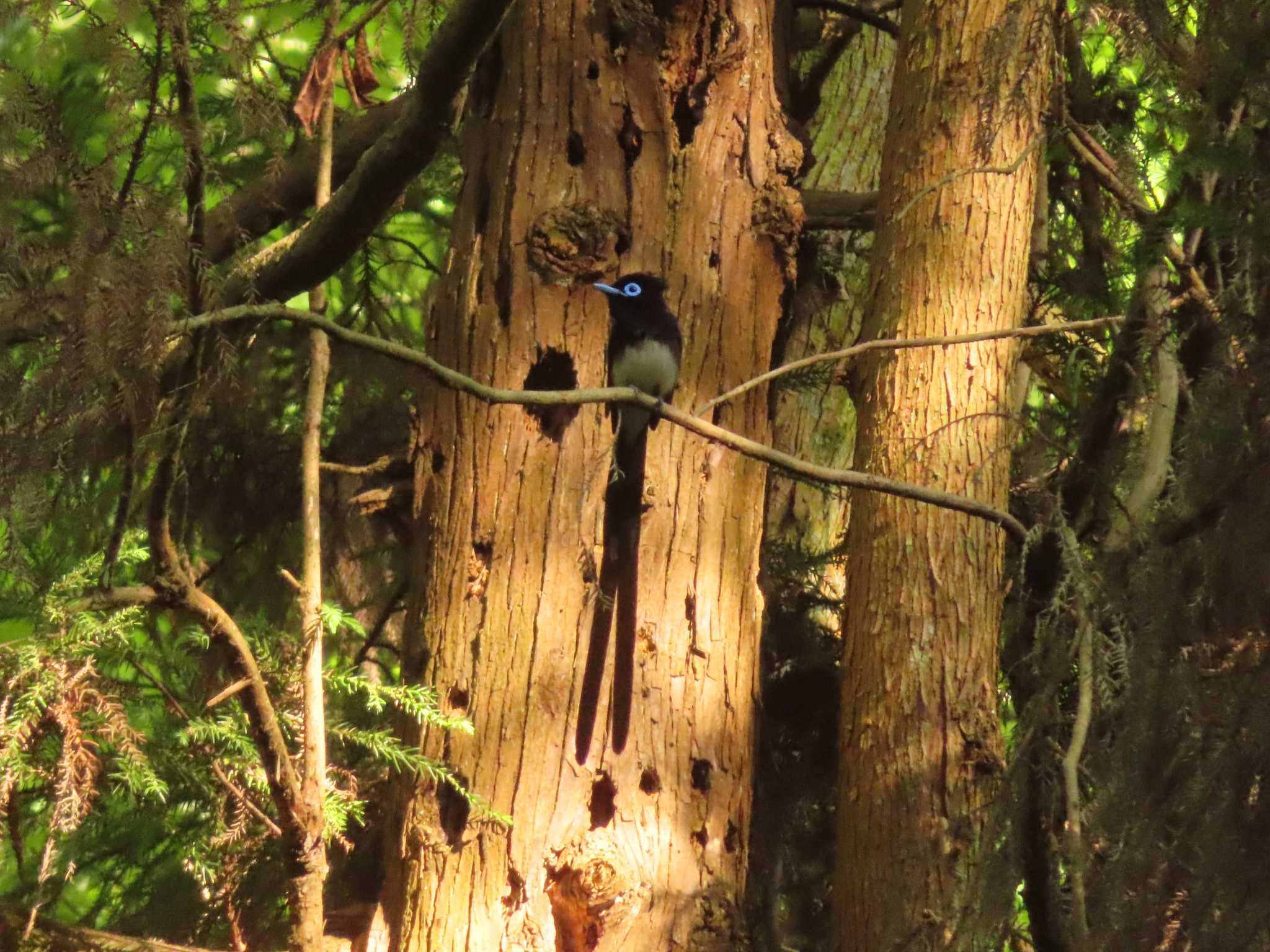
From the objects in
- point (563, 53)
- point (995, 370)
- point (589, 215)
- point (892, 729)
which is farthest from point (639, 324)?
point (892, 729)

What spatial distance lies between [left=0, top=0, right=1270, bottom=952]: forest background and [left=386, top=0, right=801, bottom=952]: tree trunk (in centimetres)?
1

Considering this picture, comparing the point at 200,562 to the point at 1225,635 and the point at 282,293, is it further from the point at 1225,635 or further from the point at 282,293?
the point at 1225,635

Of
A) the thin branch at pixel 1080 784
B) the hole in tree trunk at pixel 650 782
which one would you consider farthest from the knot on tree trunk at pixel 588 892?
the thin branch at pixel 1080 784

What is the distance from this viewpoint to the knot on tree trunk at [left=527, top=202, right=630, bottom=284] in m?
3.74

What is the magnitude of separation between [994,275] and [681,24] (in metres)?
1.29

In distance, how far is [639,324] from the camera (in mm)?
3791

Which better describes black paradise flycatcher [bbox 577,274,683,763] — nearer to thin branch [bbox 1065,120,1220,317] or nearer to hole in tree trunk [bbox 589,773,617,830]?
hole in tree trunk [bbox 589,773,617,830]

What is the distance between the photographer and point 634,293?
3.74m

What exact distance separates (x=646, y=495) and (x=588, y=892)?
3.72ft

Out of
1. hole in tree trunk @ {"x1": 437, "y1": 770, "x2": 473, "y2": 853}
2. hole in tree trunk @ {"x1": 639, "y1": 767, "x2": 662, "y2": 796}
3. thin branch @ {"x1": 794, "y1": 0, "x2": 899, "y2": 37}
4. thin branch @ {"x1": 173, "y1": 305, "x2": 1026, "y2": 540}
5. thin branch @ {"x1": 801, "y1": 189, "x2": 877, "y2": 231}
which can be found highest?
thin branch @ {"x1": 794, "y1": 0, "x2": 899, "y2": 37}

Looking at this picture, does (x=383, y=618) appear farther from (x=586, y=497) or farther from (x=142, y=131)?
(x=142, y=131)

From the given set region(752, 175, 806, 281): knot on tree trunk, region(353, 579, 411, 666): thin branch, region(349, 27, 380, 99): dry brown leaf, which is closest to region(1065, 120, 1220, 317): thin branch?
region(752, 175, 806, 281): knot on tree trunk

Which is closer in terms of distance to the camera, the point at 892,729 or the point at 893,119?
the point at 892,729

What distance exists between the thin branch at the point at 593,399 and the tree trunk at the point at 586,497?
2.84ft
